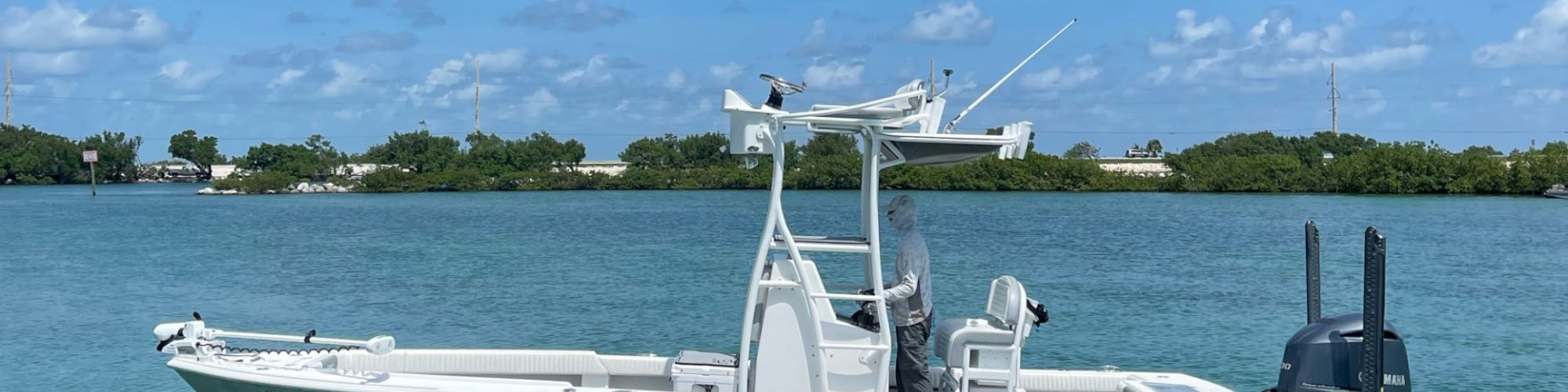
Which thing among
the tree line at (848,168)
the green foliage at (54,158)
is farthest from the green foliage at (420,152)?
the green foliage at (54,158)

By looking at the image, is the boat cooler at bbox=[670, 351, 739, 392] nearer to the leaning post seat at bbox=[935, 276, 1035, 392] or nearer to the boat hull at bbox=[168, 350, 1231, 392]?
the boat hull at bbox=[168, 350, 1231, 392]

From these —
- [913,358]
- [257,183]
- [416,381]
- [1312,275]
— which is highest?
[257,183]

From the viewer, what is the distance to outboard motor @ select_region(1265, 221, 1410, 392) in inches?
265

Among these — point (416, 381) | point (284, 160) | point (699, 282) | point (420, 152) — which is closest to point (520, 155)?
point (420, 152)

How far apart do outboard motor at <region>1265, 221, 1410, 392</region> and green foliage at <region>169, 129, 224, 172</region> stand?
144343 mm

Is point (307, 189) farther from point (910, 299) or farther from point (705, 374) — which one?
point (910, 299)

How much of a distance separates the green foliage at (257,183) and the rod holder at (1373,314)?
325 ft

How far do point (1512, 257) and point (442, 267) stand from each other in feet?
83.8

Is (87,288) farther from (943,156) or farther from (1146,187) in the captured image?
(1146,187)

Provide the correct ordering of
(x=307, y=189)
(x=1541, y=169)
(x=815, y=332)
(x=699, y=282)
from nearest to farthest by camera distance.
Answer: (x=815, y=332) → (x=699, y=282) → (x=1541, y=169) → (x=307, y=189)

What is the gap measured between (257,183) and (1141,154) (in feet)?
230

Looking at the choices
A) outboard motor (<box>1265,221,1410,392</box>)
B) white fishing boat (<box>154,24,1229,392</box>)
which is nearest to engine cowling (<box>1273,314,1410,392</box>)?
outboard motor (<box>1265,221,1410,392</box>)

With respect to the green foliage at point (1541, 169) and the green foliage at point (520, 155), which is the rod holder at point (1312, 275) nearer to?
the green foliage at point (1541, 169)

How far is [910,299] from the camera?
771 cm
